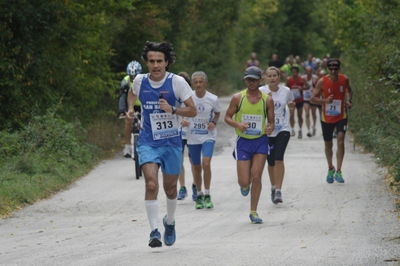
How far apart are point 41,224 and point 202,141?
2.93 m

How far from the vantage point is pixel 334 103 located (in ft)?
52.6

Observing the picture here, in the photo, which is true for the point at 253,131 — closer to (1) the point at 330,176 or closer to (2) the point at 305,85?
(1) the point at 330,176

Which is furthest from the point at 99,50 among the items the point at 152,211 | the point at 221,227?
the point at 152,211

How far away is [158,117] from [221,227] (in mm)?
2398

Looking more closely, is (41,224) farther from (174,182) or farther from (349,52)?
(349,52)

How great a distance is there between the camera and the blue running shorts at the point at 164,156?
9812mm

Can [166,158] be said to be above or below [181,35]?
below

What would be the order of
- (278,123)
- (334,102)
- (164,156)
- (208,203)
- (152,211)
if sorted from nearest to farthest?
(152,211) < (164,156) < (208,203) < (278,123) < (334,102)

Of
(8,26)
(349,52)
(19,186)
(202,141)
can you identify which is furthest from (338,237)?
(349,52)

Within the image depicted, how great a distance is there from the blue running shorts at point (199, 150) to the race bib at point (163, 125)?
4.06m

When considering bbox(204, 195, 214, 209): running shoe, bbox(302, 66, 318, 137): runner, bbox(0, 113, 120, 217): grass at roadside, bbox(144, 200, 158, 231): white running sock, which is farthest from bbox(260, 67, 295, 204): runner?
bbox(302, 66, 318, 137): runner

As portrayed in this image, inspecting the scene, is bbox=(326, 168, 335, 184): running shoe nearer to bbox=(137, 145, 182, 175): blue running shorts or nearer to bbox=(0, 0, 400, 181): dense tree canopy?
bbox=(0, 0, 400, 181): dense tree canopy

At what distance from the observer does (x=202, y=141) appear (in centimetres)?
1398

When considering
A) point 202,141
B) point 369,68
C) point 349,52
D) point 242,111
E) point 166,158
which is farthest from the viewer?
point 349,52
